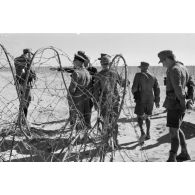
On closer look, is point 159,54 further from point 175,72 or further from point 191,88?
point 191,88

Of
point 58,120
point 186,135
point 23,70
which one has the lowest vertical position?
point 186,135

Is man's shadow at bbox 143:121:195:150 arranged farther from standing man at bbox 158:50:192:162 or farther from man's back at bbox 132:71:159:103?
standing man at bbox 158:50:192:162

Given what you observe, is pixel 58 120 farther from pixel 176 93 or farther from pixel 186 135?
pixel 186 135

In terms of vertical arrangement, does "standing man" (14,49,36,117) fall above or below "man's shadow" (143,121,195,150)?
above

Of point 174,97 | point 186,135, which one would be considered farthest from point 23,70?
point 186,135

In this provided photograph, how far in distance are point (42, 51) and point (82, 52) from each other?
3.48 meters

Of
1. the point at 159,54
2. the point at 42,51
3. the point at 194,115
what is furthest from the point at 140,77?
the point at 42,51

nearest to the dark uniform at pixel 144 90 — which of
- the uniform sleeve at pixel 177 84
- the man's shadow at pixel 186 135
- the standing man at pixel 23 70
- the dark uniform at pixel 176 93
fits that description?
the man's shadow at pixel 186 135

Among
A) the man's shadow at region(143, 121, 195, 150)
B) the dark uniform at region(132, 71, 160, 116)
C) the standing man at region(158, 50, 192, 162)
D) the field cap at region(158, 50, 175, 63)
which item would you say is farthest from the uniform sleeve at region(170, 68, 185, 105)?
the dark uniform at region(132, 71, 160, 116)

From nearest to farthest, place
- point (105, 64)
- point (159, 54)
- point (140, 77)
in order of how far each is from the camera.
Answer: point (159, 54) → point (105, 64) → point (140, 77)

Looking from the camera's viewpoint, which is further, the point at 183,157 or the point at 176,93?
the point at 183,157

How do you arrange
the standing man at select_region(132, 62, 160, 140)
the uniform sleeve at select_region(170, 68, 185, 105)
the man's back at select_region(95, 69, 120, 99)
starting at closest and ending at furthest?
the man's back at select_region(95, 69, 120, 99), the uniform sleeve at select_region(170, 68, 185, 105), the standing man at select_region(132, 62, 160, 140)

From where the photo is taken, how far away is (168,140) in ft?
22.8

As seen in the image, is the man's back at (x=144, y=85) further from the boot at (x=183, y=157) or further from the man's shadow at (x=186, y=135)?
the boot at (x=183, y=157)
